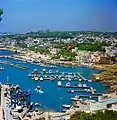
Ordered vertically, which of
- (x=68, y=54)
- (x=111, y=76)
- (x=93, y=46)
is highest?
(x=93, y=46)

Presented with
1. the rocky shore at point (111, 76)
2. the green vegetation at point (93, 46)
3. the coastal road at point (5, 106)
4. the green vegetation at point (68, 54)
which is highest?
the green vegetation at point (93, 46)

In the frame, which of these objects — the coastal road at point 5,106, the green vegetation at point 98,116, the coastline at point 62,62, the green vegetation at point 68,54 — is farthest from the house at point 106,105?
the green vegetation at point 68,54

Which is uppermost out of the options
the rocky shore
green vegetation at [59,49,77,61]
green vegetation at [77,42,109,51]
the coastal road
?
green vegetation at [77,42,109,51]

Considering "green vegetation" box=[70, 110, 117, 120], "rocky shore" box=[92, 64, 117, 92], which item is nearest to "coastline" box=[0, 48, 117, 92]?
"rocky shore" box=[92, 64, 117, 92]

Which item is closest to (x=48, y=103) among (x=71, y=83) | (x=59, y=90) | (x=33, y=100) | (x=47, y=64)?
(x=33, y=100)

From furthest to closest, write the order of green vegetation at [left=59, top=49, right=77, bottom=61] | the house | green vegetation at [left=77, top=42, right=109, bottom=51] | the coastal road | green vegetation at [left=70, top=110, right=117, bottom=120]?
green vegetation at [left=59, top=49, right=77, bottom=61], green vegetation at [left=77, top=42, right=109, bottom=51], the coastal road, the house, green vegetation at [left=70, top=110, right=117, bottom=120]

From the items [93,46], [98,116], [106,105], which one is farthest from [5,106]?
[93,46]

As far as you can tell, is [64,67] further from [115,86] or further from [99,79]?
[115,86]

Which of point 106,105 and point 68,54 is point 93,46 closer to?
point 68,54

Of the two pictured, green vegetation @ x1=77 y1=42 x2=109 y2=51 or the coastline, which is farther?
green vegetation @ x1=77 y1=42 x2=109 y2=51

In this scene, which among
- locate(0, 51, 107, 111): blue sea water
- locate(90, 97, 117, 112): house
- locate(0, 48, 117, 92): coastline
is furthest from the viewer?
locate(0, 51, 107, 111): blue sea water

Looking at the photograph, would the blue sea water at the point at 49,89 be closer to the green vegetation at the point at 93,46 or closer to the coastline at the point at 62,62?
the coastline at the point at 62,62

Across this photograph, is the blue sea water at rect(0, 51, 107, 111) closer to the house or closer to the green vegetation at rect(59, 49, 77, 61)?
the green vegetation at rect(59, 49, 77, 61)
